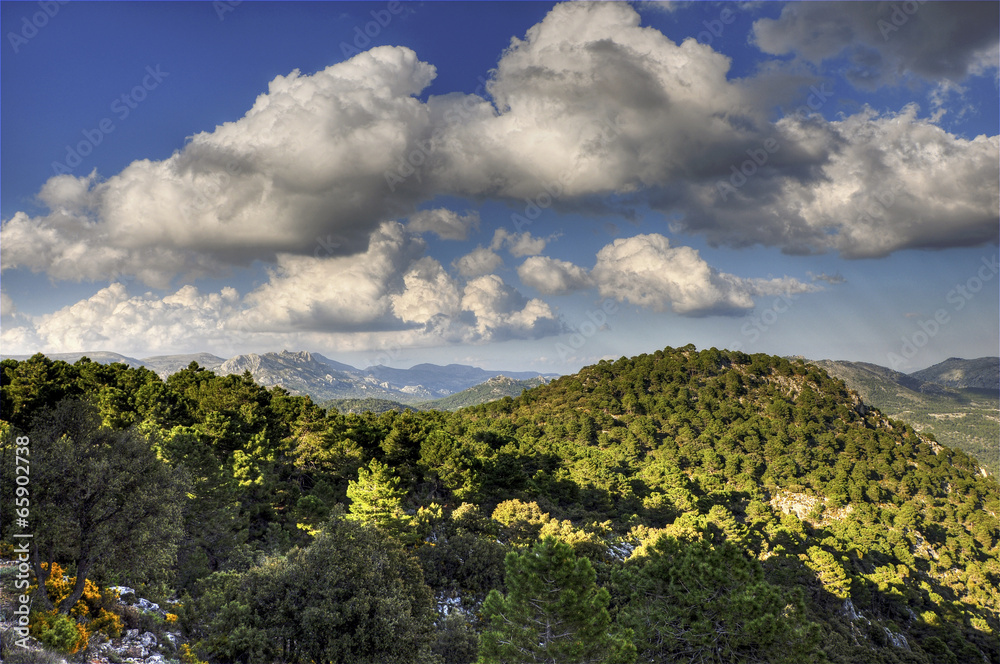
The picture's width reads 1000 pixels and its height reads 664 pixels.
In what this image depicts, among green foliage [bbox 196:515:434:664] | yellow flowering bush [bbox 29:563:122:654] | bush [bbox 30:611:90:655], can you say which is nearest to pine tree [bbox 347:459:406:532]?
green foliage [bbox 196:515:434:664]

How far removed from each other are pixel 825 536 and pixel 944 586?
62.8 feet

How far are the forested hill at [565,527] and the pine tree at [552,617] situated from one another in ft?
0.27

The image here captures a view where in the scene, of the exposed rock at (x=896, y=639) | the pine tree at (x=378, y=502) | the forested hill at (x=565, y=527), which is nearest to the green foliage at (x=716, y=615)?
the forested hill at (x=565, y=527)

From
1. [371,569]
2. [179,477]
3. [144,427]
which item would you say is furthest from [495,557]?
[144,427]

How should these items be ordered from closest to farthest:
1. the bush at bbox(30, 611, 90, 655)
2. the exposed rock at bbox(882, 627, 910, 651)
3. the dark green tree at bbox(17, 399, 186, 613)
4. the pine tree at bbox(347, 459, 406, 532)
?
the bush at bbox(30, 611, 90, 655), the dark green tree at bbox(17, 399, 186, 613), the pine tree at bbox(347, 459, 406, 532), the exposed rock at bbox(882, 627, 910, 651)

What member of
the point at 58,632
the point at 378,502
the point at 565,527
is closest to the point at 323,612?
the point at 58,632

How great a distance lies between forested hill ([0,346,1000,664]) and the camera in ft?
59.7

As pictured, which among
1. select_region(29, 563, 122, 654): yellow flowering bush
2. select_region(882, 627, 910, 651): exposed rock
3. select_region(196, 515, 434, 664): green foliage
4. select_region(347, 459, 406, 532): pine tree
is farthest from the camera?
select_region(882, 627, 910, 651): exposed rock

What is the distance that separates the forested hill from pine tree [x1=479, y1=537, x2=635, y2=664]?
8 cm

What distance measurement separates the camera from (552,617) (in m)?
17.4

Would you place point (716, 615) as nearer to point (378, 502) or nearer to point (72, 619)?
point (378, 502)

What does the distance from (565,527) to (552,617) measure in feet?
79.7

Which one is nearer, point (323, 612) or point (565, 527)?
point (323, 612)

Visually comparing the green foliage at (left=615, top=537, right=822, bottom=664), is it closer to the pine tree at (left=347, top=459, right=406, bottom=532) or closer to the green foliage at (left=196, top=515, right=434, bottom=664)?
the green foliage at (left=196, top=515, right=434, bottom=664)
